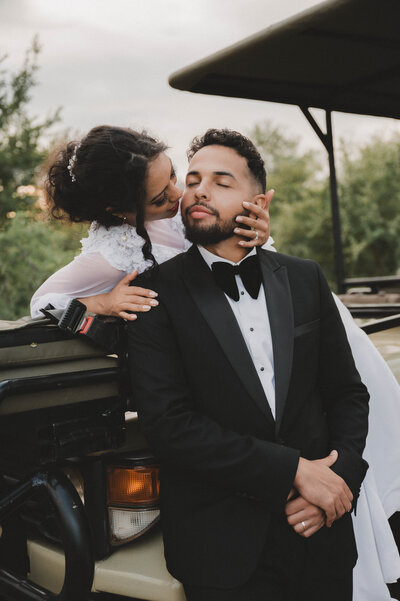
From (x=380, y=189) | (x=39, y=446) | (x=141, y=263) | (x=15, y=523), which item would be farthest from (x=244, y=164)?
(x=380, y=189)

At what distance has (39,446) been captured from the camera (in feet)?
5.32

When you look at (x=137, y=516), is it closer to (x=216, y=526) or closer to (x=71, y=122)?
(x=216, y=526)

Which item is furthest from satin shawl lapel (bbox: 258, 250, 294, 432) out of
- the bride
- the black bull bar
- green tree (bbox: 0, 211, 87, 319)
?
green tree (bbox: 0, 211, 87, 319)

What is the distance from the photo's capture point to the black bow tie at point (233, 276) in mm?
1874

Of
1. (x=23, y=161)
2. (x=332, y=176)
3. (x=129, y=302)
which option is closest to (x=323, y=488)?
(x=129, y=302)

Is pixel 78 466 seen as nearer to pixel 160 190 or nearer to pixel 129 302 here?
pixel 129 302

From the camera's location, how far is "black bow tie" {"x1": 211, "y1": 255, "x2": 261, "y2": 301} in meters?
1.87

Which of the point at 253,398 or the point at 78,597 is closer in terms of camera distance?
the point at 78,597

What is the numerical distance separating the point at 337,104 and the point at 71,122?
6.80m

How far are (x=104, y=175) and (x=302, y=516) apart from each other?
1302mm

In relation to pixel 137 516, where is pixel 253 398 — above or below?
above

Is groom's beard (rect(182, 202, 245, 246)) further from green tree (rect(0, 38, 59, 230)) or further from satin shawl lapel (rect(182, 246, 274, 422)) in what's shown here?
green tree (rect(0, 38, 59, 230))

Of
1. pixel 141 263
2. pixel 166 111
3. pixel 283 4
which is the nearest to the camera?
pixel 141 263

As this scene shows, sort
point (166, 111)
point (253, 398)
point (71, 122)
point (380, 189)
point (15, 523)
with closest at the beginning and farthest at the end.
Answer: point (253, 398) → point (15, 523) → point (71, 122) → point (166, 111) → point (380, 189)
